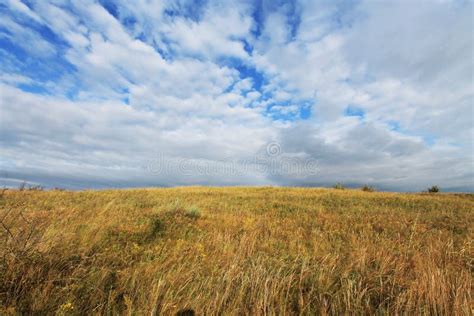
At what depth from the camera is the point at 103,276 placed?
3.83m

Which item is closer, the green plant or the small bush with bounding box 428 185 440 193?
the green plant

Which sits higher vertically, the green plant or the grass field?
the green plant

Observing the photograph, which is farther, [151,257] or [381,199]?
[381,199]

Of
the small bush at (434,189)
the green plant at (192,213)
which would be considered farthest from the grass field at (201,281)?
the small bush at (434,189)

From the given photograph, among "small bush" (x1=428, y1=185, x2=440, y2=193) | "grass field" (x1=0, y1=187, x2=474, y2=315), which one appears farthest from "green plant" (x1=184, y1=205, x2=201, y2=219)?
"small bush" (x1=428, y1=185, x2=440, y2=193)

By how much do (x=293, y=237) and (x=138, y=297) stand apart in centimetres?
552

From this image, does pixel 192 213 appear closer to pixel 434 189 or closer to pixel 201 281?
pixel 201 281

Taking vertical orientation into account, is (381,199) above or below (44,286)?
above

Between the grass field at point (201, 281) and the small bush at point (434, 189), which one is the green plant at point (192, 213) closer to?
the grass field at point (201, 281)

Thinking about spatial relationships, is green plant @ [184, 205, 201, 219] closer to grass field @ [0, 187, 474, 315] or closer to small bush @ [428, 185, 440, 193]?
grass field @ [0, 187, 474, 315]

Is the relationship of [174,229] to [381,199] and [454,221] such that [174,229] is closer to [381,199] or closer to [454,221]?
[454,221]

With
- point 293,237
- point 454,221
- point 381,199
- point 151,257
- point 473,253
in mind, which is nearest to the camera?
point 151,257

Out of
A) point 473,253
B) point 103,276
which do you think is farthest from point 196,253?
point 473,253

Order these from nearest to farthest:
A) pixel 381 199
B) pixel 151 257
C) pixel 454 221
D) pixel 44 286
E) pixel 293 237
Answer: pixel 44 286 → pixel 151 257 → pixel 293 237 → pixel 454 221 → pixel 381 199
